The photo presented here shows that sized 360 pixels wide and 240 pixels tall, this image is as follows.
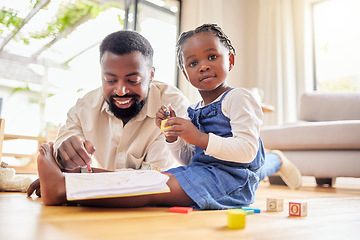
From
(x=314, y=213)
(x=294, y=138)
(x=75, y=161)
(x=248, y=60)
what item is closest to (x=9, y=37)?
(x=248, y=60)

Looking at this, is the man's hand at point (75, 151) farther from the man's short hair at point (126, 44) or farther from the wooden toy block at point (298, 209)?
the wooden toy block at point (298, 209)

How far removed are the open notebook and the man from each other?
0.94ft

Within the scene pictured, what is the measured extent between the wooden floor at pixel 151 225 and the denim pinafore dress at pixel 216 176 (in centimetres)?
5

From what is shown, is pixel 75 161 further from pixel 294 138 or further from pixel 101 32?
pixel 101 32

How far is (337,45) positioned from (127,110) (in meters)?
3.66

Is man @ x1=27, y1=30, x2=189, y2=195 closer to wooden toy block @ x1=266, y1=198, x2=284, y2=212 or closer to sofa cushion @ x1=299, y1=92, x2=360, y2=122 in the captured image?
wooden toy block @ x1=266, y1=198, x2=284, y2=212

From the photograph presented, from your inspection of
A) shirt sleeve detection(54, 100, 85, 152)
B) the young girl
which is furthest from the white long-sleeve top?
shirt sleeve detection(54, 100, 85, 152)

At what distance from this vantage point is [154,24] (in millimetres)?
3979

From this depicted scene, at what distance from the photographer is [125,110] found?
1.26 meters

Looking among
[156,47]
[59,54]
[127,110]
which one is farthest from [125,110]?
[59,54]

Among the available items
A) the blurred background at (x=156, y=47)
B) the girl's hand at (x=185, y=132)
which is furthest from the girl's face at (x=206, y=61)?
the blurred background at (x=156, y=47)

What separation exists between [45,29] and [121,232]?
3950 mm

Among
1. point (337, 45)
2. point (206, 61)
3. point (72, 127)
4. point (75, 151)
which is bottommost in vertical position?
point (75, 151)

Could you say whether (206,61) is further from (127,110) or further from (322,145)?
(322,145)
